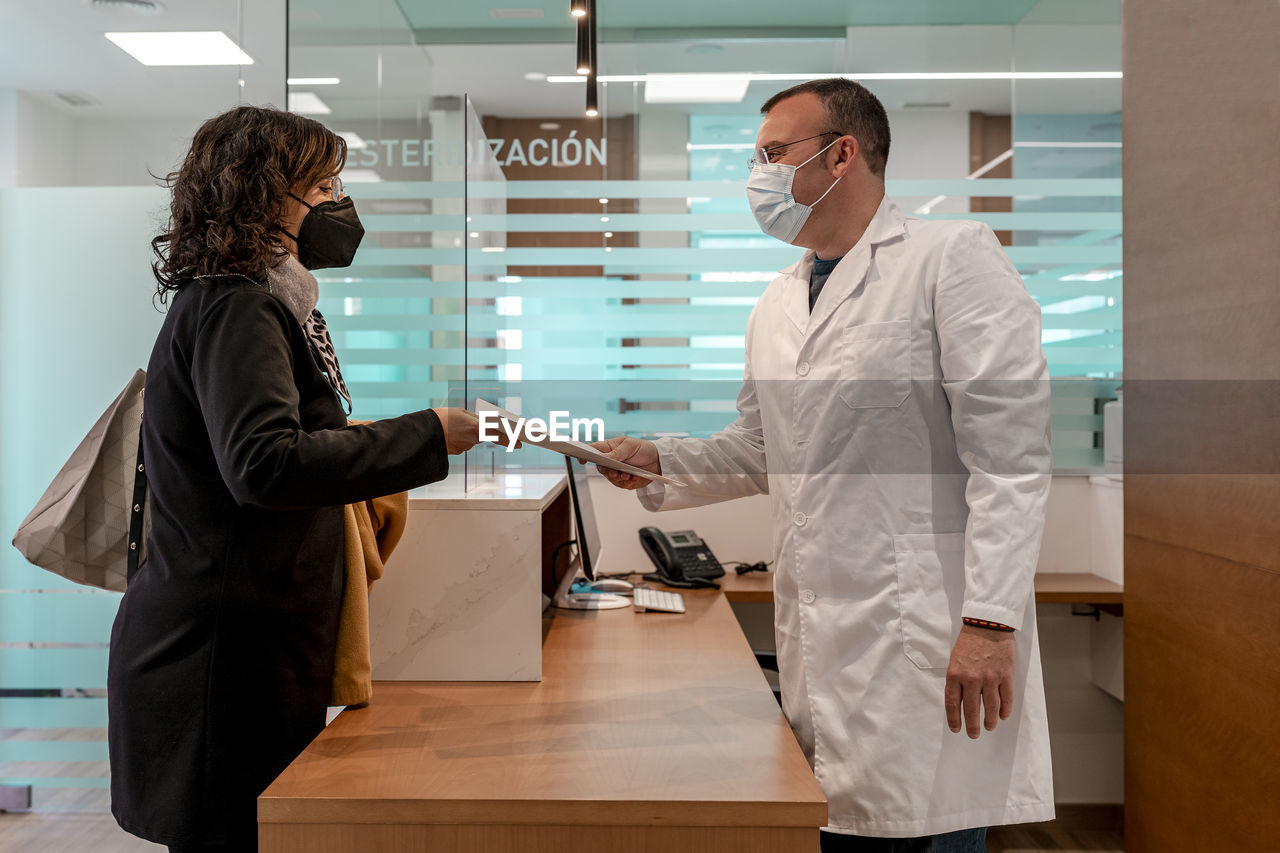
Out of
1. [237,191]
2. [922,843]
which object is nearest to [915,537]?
[922,843]

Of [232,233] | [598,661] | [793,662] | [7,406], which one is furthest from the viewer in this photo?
[7,406]

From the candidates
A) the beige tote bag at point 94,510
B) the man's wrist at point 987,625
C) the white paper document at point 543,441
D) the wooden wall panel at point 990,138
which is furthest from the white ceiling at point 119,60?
the man's wrist at point 987,625

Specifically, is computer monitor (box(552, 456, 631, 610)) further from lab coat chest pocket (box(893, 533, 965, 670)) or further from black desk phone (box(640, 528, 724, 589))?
lab coat chest pocket (box(893, 533, 965, 670))

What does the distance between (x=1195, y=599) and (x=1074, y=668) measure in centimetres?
126

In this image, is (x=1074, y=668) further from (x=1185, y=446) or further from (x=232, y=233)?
(x=232, y=233)

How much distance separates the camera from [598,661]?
173 centimetres

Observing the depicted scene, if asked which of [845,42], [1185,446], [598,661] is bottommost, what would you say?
[598,661]

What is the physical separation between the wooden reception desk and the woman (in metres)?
0.12

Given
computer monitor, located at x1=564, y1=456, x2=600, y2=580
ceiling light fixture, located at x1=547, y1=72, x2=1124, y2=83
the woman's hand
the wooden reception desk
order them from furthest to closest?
ceiling light fixture, located at x1=547, y1=72, x2=1124, y2=83 → computer monitor, located at x1=564, y1=456, x2=600, y2=580 → the woman's hand → the wooden reception desk

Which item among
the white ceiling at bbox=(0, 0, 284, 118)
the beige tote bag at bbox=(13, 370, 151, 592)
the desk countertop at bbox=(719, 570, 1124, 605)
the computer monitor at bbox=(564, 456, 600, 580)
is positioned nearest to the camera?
the beige tote bag at bbox=(13, 370, 151, 592)

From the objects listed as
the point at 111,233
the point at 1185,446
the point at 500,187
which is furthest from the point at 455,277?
the point at 1185,446

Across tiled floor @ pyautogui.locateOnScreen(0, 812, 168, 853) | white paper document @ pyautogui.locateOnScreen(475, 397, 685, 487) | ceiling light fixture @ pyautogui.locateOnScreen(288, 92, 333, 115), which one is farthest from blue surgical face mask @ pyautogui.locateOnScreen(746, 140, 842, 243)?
tiled floor @ pyautogui.locateOnScreen(0, 812, 168, 853)

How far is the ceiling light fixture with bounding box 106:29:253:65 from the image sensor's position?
266 cm

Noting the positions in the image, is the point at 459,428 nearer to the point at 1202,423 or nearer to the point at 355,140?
the point at 1202,423
